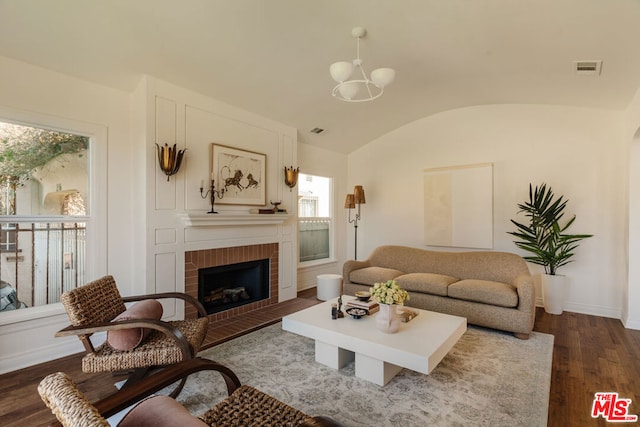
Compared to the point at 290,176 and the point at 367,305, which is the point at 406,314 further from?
the point at 290,176

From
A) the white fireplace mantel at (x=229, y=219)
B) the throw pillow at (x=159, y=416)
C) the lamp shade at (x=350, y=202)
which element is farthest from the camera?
the lamp shade at (x=350, y=202)

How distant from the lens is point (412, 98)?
4.50m

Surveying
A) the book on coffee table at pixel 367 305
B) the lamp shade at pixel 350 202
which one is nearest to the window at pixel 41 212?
the book on coffee table at pixel 367 305

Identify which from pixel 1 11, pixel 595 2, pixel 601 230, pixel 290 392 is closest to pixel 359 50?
pixel 595 2

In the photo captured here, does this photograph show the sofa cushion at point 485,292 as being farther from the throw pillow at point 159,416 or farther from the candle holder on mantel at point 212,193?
the throw pillow at point 159,416

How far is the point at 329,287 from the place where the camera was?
461cm

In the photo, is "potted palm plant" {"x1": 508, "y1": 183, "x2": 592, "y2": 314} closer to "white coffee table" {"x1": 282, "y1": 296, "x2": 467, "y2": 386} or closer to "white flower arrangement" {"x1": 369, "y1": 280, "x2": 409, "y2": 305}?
"white coffee table" {"x1": 282, "y1": 296, "x2": 467, "y2": 386}

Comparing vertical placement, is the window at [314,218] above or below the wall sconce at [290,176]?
below

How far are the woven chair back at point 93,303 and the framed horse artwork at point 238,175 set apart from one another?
1.72 meters

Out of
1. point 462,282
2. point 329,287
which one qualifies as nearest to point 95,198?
point 329,287

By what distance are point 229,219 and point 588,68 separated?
406 cm

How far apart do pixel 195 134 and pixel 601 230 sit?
5.15m

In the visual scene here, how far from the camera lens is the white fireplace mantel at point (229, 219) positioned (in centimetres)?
342

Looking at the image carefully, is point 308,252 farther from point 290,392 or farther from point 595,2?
point 595,2
